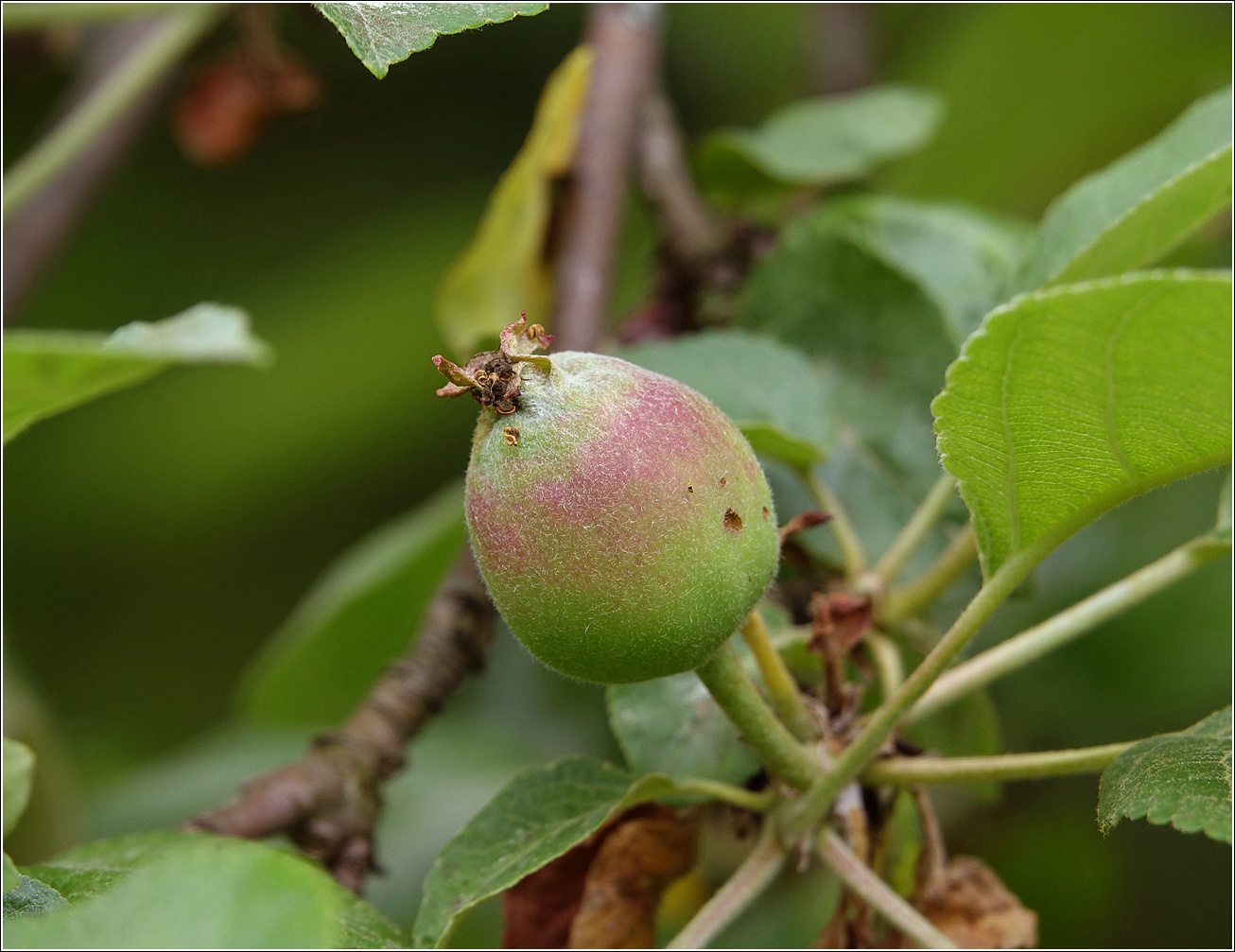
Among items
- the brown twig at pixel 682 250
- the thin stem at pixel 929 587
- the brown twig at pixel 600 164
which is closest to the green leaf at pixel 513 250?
the brown twig at pixel 600 164

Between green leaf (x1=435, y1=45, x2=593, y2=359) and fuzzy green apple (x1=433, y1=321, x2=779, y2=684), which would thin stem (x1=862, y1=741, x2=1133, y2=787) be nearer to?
fuzzy green apple (x1=433, y1=321, x2=779, y2=684)

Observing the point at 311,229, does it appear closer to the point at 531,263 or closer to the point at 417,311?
the point at 417,311

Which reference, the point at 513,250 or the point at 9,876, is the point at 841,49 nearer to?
the point at 513,250

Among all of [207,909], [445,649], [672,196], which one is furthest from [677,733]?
[672,196]

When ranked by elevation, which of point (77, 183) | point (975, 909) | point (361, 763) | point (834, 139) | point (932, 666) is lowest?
point (975, 909)

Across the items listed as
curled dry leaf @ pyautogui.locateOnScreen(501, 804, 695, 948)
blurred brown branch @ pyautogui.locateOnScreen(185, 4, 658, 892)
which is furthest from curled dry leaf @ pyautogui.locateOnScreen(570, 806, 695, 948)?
blurred brown branch @ pyautogui.locateOnScreen(185, 4, 658, 892)

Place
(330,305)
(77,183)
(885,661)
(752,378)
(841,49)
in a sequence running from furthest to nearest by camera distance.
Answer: (330,305)
(841,49)
(77,183)
(752,378)
(885,661)

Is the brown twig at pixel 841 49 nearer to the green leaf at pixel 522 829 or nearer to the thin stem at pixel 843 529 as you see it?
the thin stem at pixel 843 529
